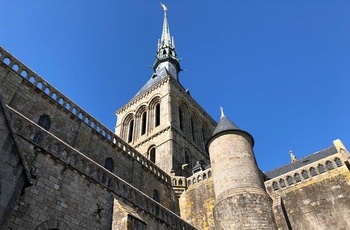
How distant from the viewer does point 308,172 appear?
14852 mm

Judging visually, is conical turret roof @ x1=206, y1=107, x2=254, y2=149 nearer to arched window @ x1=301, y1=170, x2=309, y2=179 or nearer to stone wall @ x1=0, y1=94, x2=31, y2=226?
arched window @ x1=301, y1=170, x2=309, y2=179

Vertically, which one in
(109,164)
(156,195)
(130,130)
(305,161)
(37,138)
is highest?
(130,130)

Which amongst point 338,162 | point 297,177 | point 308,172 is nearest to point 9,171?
point 297,177

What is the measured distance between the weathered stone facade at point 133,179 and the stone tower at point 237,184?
0.05 meters

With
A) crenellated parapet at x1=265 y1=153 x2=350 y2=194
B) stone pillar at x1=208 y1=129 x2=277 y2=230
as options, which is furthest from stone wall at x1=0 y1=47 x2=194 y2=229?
crenellated parapet at x1=265 y1=153 x2=350 y2=194

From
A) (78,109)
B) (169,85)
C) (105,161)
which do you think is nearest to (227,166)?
(105,161)

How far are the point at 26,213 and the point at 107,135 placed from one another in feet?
30.0

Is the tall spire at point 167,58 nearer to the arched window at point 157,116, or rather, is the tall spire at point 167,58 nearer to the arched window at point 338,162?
the arched window at point 157,116

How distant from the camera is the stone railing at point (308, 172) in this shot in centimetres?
1438

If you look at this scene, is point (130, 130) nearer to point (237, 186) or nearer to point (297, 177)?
point (237, 186)

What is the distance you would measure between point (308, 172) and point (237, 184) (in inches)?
147

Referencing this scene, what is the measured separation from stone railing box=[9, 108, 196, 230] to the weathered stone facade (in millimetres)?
34

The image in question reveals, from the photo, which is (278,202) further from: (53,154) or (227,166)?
(53,154)

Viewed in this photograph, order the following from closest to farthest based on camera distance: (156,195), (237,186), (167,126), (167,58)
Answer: (237,186) → (156,195) → (167,126) → (167,58)
